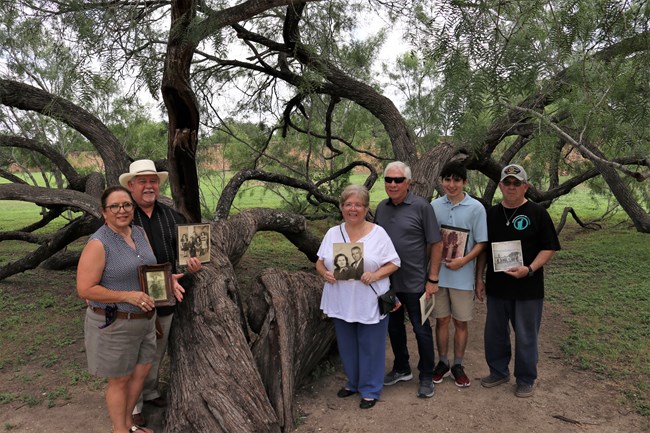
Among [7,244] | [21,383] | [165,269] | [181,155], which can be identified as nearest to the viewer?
[165,269]

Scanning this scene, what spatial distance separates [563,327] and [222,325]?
3.87 metres

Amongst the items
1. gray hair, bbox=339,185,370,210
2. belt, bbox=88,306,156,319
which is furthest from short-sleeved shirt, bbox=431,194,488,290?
belt, bbox=88,306,156,319

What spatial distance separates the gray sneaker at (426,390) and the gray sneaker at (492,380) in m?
0.47

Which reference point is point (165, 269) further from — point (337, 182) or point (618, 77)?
point (337, 182)

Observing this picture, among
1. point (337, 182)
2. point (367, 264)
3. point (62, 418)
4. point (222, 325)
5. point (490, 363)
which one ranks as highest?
point (337, 182)

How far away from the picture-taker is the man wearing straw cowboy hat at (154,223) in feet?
10.2

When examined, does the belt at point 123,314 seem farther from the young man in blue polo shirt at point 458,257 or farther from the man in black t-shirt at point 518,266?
the man in black t-shirt at point 518,266

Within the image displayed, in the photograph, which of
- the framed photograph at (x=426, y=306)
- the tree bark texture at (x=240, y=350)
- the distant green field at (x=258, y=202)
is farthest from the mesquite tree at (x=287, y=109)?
the distant green field at (x=258, y=202)

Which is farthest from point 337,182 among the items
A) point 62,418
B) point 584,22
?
point 584,22

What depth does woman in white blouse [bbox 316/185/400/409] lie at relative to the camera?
10.9ft

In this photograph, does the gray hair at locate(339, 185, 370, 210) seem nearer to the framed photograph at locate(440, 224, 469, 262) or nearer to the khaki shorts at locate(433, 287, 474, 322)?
the framed photograph at locate(440, 224, 469, 262)

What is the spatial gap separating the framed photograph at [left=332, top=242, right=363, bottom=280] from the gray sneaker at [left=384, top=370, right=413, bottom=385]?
1032 mm

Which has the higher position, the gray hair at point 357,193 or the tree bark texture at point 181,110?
the tree bark texture at point 181,110

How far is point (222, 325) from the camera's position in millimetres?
3303
